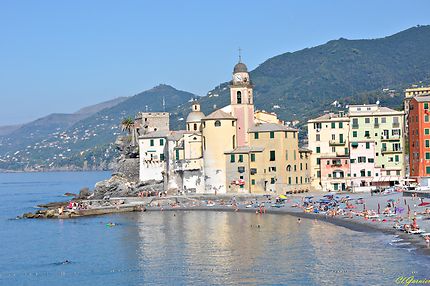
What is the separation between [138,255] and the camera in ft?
213

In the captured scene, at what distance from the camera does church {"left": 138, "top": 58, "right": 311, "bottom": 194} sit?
10419cm

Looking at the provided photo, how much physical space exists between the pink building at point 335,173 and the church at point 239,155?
239 centimetres

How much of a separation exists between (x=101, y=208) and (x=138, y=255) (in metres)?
41.5

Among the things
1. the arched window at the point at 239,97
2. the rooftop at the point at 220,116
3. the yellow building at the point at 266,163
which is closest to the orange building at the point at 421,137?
the yellow building at the point at 266,163

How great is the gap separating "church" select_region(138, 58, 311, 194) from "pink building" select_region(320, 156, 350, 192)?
2392 millimetres

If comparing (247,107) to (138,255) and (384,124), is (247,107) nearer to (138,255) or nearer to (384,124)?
(384,124)

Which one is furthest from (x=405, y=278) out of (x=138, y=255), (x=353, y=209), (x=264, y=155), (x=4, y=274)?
(x=264, y=155)

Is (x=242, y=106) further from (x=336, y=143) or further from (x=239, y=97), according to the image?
(x=336, y=143)

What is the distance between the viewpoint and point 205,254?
6328 centimetres

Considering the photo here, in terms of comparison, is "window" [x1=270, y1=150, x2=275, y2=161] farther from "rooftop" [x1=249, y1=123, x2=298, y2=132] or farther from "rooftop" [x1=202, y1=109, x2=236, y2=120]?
"rooftop" [x1=202, y1=109, x2=236, y2=120]

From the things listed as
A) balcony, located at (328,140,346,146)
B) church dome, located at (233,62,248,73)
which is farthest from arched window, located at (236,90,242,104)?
balcony, located at (328,140,346,146)

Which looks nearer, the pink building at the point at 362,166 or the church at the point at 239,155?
the church at the point at 239,155

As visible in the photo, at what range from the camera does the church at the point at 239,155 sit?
104 meters

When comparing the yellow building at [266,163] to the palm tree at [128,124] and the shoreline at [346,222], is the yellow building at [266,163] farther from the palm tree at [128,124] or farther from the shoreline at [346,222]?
the palm tree at [128,124]
